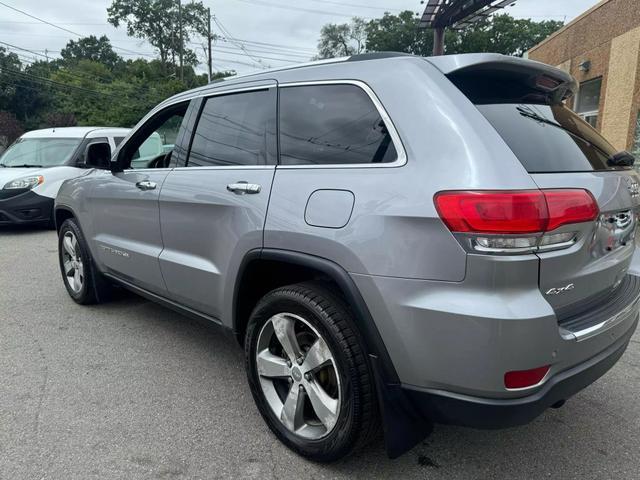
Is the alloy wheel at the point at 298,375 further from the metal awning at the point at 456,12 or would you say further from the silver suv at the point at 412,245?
the metal awning at the point at 456,12

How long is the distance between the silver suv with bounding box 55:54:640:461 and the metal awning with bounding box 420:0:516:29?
18189 mm

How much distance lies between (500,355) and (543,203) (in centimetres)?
57

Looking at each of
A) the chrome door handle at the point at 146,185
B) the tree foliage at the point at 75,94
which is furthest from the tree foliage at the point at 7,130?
the chrome door handle at the point at 146,185

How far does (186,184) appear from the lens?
10.1 ft

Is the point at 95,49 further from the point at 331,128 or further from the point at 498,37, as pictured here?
the point at 331,128

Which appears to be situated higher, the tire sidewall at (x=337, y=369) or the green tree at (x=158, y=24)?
the green tree at (x=158, y=24)

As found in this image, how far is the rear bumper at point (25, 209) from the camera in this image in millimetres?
8594

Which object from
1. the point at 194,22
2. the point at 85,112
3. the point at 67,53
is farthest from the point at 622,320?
the point at 67,53

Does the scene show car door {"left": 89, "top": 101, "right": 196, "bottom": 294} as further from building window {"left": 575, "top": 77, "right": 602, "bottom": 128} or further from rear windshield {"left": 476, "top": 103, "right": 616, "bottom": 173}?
building window {"left": 575, "top": 77, "right": 602, "bottom": 128}

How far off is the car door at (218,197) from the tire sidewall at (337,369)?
Answer: 1.00ft

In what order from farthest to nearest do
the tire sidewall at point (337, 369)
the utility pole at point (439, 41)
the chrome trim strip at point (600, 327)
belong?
1. the utility pole at point (439, 41)
2. the tire sidewall at point (337, 369)
3. the chrome trim strip at point (600, 327)

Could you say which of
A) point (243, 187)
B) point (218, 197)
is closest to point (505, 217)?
point (243, 187)

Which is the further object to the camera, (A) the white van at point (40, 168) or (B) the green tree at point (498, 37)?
(B) the green tree at point (498, 37)

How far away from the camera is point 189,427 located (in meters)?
2.73
